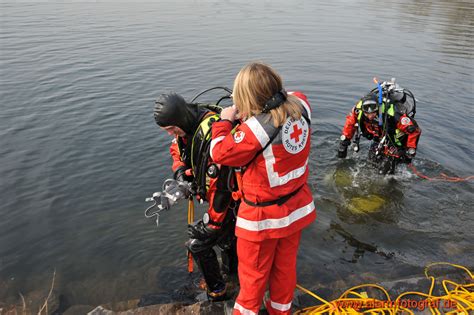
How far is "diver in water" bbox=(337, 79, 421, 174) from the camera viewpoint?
5617mm

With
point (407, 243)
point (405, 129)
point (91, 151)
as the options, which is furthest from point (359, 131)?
point (91, 151)

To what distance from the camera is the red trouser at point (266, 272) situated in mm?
2696

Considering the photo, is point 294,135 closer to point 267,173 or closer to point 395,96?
point 267,173

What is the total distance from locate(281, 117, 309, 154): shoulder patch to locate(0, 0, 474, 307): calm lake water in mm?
1859

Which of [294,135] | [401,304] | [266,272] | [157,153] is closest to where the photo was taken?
[294,135]

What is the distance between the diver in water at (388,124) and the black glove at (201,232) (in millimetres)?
3682

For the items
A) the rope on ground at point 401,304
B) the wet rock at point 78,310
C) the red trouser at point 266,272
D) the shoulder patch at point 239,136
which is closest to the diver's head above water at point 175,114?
the shoulder patch at point 239,136

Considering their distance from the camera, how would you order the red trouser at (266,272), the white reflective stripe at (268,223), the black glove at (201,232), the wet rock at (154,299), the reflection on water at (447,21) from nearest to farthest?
the white reflective stripe at (268,223), the red trouser at (266,272), the black glove at (201,232), the wet rock at (154,299), the reflection on water at (447,21)

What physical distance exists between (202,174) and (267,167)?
69 centimetres

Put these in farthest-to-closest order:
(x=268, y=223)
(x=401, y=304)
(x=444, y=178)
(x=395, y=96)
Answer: (x=444, y=178) < (x=395, y=96) < (x=401, y=304) < (x=268, y=223)

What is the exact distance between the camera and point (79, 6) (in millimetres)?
23594

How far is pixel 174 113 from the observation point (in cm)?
293

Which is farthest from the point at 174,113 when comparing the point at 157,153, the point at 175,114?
the point at 157,153

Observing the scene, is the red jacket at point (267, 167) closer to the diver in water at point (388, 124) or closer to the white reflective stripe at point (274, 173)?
the white reflective stripe at point (274, 173)
